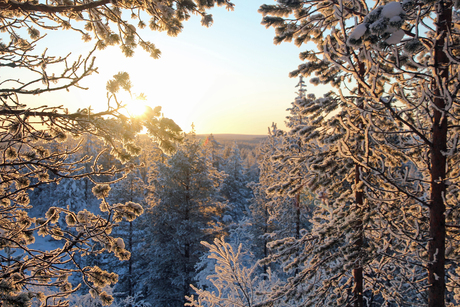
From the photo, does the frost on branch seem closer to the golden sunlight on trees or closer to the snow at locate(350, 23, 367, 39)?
the snow at locate(350, 23, 367, 39)

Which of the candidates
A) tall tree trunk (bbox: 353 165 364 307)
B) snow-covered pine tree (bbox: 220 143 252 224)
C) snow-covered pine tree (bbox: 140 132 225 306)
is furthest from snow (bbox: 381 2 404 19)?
snow-covered pine tree (bbox: 220 143 252 224)

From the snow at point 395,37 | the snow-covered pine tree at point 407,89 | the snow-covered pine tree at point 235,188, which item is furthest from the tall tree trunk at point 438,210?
the snow-covered pine tree at point 235,188

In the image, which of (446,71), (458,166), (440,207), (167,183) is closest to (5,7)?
(446,71)

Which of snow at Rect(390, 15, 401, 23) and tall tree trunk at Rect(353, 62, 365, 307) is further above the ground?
snow at Rect(390, 15, 401, 23)

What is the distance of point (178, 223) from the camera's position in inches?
556

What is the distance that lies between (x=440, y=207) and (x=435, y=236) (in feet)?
1.27

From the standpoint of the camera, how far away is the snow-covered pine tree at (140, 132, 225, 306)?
1380 centimetres

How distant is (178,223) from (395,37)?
14.3 meters

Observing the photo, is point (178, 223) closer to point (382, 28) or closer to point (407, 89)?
point (407, 89)

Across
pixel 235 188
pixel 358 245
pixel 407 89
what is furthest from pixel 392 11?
pixel 235 188

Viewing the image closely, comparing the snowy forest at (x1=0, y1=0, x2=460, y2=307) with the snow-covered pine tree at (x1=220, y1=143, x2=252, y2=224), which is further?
the snow-covered pine tree at (x1=220, y1=143, x2=252, y2=224)

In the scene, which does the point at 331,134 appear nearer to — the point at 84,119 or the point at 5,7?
the point at 84,119

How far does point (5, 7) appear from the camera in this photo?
2617 mm

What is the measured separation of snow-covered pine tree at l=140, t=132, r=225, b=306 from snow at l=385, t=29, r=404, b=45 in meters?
12.8
